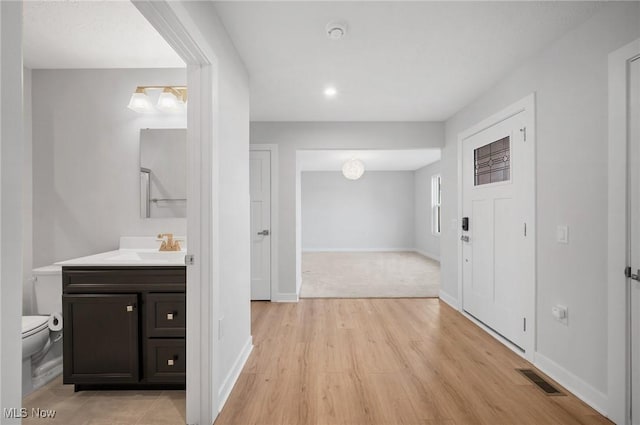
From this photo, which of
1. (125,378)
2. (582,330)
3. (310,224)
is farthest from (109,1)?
(310,224)

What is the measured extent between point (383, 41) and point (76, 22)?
212 centimetres

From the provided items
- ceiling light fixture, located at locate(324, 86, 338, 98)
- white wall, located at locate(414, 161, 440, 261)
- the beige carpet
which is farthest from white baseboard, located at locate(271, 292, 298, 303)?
white wall, located at locate(414, 161, 440, 261)

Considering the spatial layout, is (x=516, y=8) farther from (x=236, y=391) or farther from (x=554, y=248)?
(x=236, y=391)

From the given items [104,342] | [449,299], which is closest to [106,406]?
[104,342]

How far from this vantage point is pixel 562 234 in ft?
6.90

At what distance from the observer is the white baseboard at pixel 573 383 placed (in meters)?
1.81

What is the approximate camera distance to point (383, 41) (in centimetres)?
220

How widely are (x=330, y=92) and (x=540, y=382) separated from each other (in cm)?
308

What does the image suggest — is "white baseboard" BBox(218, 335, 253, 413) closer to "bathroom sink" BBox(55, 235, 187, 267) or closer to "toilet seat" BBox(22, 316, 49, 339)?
"bathroom sink" BBox(55, 235, 187, 267)

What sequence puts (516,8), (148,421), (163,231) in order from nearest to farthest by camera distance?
1. (148,421)
2. (516,8)
3. (163,231)

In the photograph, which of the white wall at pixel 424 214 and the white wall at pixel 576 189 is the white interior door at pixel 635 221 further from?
the white wall at pixel 424 214

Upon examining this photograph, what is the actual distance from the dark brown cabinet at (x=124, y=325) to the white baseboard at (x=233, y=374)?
0.29 meters

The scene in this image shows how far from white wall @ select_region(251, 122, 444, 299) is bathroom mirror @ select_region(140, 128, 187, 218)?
1587 millimetres

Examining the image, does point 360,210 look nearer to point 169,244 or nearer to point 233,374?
point 169,244
